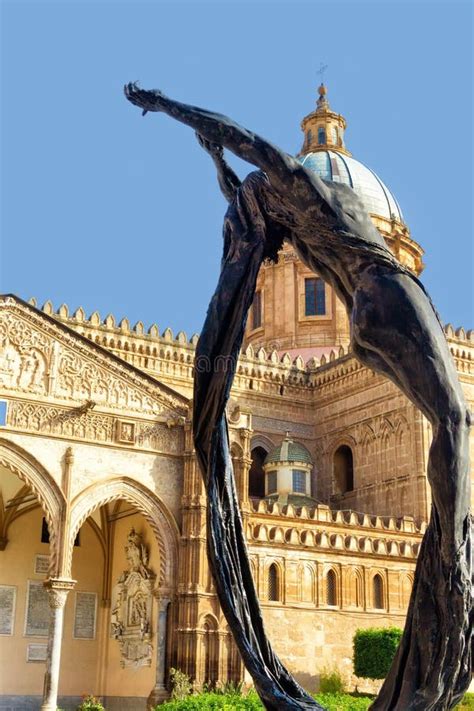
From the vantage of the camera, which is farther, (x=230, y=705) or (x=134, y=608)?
(x=134, y=608)

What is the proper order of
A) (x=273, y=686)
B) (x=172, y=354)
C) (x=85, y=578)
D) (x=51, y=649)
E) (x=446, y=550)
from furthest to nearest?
(x=172, y=354)
(x=85, y=578)
(x=51, y=649)
(x=273, y=686)
(x=446, y=550)

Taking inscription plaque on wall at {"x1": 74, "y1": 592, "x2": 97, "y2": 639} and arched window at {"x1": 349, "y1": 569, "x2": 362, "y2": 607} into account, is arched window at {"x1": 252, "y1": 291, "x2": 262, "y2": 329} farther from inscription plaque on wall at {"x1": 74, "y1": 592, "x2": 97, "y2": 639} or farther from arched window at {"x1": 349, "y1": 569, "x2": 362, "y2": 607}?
inscription plaque on wall at {"x1": 74, "y1": 592, "x2": 97, "y2": 639}

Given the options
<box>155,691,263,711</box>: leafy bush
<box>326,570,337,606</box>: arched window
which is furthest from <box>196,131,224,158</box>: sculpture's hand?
<box>326,570,337,606</box>: arched window

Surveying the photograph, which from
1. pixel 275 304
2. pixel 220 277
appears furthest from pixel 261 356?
pixel 220 277

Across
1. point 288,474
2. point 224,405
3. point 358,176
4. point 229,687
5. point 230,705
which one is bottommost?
point 229,687

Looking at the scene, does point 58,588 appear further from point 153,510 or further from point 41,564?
point 41,564

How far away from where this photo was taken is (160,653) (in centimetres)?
1964

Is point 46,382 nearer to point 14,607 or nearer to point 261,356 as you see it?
point 14,607

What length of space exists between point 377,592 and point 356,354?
20.5m

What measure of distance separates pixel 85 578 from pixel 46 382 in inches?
241

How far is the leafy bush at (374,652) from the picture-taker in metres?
20.7

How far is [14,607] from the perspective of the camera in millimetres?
22156

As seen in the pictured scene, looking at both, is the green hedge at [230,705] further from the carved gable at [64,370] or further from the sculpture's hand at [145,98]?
the sculpture's hand at [145,98]

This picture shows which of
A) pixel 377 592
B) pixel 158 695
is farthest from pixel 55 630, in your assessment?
pixel 377 592
